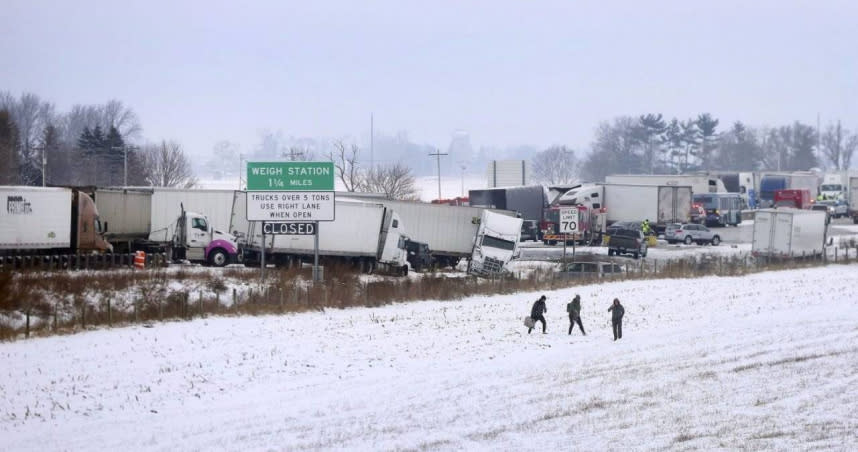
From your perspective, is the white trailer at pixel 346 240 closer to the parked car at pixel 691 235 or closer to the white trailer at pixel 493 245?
the white trailer at pixel 493 245

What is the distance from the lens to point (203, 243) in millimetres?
44000

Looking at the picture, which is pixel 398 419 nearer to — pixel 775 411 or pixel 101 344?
pixel 775 411

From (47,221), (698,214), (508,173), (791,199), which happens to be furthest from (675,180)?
(47,221)

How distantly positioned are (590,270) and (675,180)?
35246 millimetres

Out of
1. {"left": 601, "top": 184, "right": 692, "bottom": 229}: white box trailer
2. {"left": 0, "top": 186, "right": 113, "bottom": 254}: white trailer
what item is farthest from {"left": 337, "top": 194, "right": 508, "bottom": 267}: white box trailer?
{"left": 601, "top": 184, "right": 692, "bottom": 229}: white box trailer

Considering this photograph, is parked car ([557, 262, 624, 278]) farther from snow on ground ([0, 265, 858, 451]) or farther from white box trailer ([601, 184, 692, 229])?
white box trailer ([601, 184, 692, 229])

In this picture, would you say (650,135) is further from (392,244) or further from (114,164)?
(392,244)

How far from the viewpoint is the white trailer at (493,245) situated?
45406 millimetres

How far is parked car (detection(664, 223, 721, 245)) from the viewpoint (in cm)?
6331

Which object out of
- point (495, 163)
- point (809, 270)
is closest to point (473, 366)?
point (809, 270)

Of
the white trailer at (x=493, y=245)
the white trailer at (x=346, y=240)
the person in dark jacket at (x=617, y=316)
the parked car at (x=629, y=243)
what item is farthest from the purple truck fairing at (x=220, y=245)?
the parked car at (x=629, y=243)

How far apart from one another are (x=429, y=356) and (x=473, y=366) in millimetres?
1617

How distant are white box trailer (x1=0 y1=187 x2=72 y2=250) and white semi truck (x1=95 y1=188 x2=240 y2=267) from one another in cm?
439

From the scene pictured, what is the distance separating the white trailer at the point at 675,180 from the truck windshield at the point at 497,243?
30753mm
